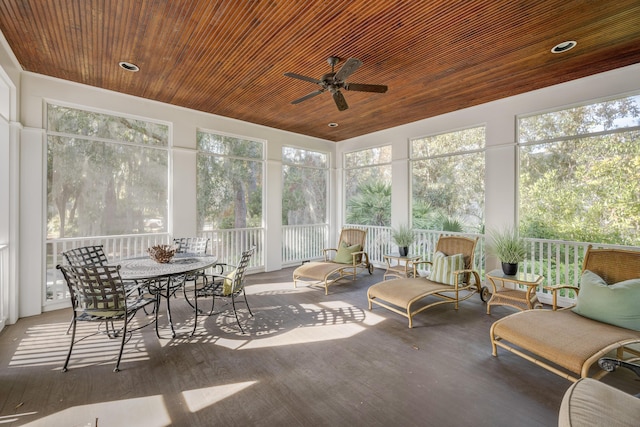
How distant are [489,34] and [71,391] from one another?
5.01 metres

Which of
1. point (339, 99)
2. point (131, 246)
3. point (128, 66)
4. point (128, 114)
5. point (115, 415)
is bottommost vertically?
point (115, 415)

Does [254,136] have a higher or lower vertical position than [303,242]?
higher

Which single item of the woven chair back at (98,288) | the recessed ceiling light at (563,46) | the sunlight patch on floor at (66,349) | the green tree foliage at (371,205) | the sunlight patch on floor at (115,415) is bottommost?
the sunlight patch on floor at (115,415)

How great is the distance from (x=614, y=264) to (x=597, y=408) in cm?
220

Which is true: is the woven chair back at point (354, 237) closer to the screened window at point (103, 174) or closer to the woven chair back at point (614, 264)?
the woven chair back at point (614, 264)

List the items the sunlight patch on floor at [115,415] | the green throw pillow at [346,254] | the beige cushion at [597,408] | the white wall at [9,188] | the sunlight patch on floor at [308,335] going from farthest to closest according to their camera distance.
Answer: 1. the green throw pillow at [346,254]
2. the white wall at [9,188]
3. the sunlight patch on floor at [308,335]
4. the sunlight patch on floor at [115,415]
5. the beige cushion at [597,408]

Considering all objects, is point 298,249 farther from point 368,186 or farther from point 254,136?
point 254,136

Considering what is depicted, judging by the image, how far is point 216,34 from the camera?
9.64 ft

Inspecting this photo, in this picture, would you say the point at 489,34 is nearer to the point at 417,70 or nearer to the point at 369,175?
the point at 417,70

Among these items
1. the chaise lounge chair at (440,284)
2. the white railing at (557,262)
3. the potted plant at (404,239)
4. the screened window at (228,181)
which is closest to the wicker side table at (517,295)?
the chaise lounge chair at (440,284)

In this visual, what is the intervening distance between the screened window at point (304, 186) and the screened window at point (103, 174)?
8.70ft

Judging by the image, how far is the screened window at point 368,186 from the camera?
6.68m

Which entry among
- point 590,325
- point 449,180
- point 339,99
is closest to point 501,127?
point 449,180

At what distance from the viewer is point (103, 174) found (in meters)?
4.44
